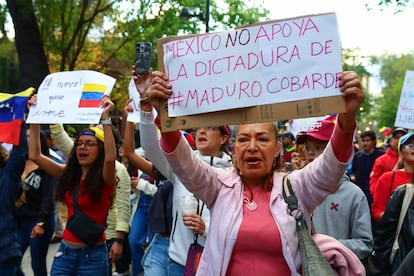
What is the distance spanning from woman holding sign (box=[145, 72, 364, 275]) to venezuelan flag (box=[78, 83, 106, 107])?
2.01m

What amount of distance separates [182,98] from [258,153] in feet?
1.60

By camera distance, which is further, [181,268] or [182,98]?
[181,268]

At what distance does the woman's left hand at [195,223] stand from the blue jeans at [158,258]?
0.71m

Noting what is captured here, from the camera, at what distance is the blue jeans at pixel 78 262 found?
4.42m

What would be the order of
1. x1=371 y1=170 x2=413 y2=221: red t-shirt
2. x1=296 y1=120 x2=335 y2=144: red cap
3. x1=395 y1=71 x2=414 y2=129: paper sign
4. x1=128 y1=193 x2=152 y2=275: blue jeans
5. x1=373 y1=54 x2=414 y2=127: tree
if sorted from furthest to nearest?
x1=373 y1=54 x2=414 y2=127: tree
x1=128 y1=193 x2=152 y2=275: blue jeans
x1=395 y1=71 x2=414 y2=129: paper sign
x1=371 y1=170 x2=413 y2=221: red t-shirt
x1=296 y1=120 x2=335 y2=144: red cap

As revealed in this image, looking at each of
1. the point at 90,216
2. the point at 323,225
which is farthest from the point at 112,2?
the point at 323,225

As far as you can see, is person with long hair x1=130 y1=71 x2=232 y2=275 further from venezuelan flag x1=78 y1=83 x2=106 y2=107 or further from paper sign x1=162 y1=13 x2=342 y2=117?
venezuelan flag x1=78 y1=83 x2=106 y2=107

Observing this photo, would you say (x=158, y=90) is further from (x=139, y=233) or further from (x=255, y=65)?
(x=139, y=233)

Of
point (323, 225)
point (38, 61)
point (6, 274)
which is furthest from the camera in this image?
point (38, 61)

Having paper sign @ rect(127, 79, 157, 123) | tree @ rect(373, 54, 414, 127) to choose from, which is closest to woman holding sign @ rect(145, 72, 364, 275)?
paper sign @ rect(127, 79, 157, 123)

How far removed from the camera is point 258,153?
2.83 m

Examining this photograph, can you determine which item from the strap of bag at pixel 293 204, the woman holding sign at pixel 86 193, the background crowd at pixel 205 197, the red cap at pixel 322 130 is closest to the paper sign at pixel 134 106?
the background crowd at pixel 205 197

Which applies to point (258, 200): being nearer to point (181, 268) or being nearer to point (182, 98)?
point (182, 98)

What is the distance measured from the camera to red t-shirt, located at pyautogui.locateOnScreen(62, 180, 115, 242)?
4.62 meters
